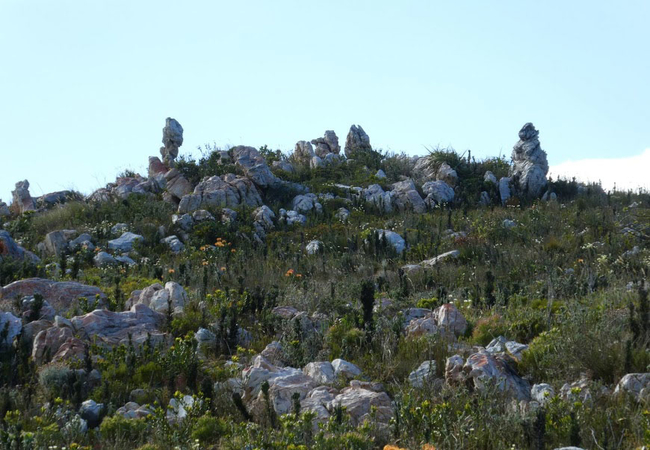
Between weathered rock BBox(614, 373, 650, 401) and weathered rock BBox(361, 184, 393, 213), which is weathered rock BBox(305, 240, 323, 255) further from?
weathered rock BBox(614, 373, 650, 401)

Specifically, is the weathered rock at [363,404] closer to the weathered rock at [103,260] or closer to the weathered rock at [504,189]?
the weathered rock at [103,260]

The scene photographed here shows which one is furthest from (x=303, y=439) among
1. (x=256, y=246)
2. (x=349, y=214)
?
(x=349, y=214)

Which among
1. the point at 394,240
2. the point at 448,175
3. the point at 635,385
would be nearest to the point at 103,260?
the point at 394,240

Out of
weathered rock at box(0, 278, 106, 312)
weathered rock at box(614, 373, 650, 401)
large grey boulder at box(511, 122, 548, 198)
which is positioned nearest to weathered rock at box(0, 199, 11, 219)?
weathered rock at box(0, 278, 106, 312)

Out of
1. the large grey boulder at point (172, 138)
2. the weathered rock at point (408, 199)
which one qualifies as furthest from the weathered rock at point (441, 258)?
the large grey boulder at point (172, 138)

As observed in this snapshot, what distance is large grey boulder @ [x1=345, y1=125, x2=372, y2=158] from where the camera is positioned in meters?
28.6

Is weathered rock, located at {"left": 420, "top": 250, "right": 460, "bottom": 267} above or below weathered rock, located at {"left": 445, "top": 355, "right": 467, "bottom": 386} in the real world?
above

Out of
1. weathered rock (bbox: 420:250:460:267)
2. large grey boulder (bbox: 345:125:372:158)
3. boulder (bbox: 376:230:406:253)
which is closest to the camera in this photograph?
weathered rock (bbox: 420:250:460:267)

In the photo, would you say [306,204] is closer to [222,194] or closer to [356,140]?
[222,194]

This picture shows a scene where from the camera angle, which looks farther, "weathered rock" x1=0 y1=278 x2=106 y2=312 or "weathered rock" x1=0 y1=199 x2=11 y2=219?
"weathered rock" x1=0 y1=199 x2=11 y2=219

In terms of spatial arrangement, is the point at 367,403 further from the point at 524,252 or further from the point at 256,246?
the point at 256,246

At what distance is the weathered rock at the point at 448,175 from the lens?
23.4m

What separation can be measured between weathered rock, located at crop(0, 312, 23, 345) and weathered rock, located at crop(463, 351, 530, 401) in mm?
5358

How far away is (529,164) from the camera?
2298cm
